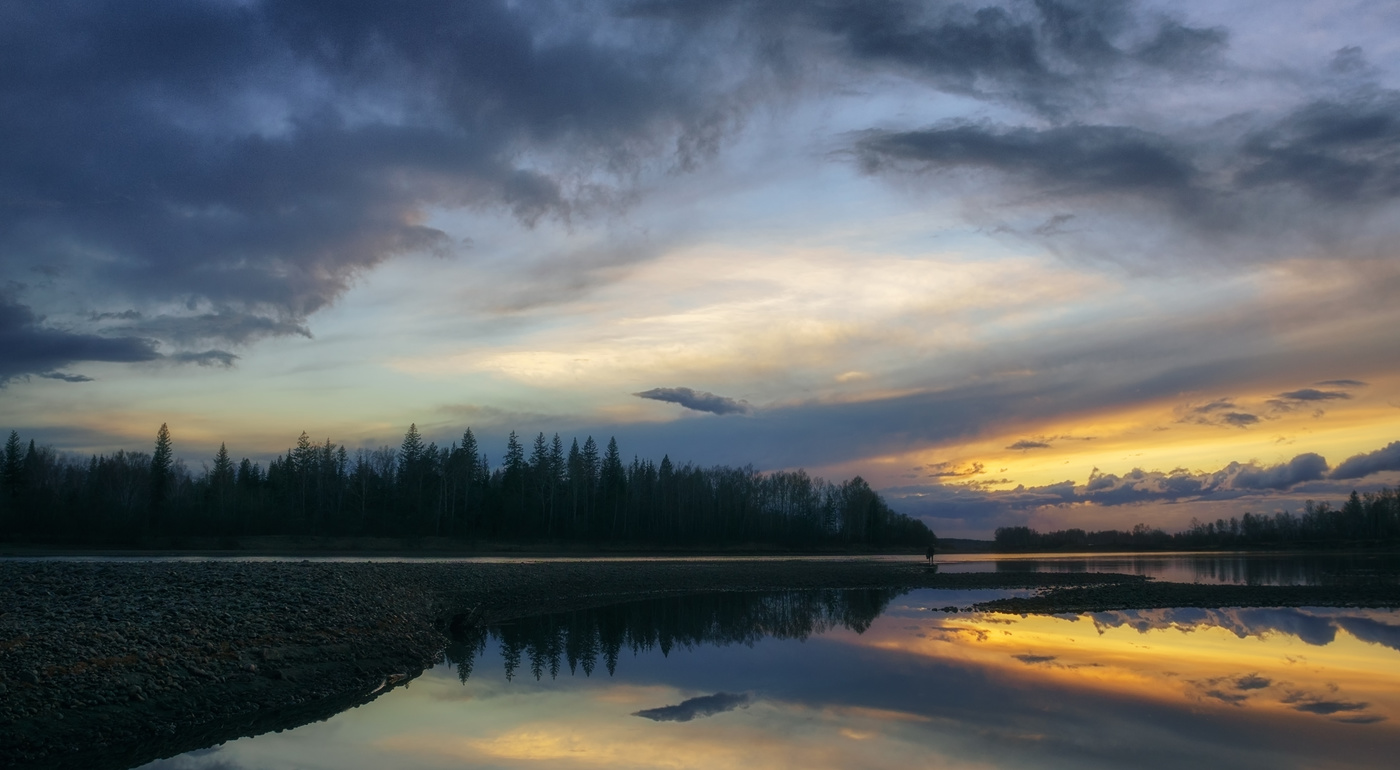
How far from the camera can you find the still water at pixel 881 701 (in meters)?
12.6

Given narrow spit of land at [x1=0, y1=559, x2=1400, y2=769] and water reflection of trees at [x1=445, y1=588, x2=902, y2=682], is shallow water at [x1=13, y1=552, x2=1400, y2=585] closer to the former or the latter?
narrow spit of land at [x1=0, y1=559, x2=1400, y2=769]

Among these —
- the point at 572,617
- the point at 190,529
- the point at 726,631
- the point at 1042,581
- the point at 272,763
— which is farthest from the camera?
the point at 190,529

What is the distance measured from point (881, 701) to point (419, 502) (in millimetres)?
95708

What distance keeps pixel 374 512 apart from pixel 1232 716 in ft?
339

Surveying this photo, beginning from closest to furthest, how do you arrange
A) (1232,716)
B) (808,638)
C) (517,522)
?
(1232,716) < (808,638) < (517,522)

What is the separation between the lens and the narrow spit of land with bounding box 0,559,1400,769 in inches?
476

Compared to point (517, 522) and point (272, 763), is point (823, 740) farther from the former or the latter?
point (517, 522)

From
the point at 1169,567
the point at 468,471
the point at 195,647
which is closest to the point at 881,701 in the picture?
the point at 195,647

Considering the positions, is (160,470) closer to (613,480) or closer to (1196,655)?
(613,480)

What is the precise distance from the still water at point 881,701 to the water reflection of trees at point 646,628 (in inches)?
7.3

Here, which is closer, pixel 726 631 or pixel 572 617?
pixel 726 631

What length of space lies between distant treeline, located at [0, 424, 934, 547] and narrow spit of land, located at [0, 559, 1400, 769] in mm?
55496

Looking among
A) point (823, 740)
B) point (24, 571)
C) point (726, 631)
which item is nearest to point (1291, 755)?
point (823, 740)

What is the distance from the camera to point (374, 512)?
4099 inches
